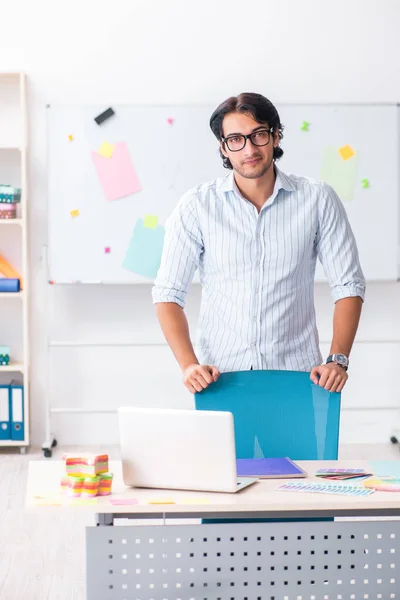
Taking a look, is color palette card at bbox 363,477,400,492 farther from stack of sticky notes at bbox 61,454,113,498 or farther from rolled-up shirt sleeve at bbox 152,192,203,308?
rolled-up shirt sleeve at bbox 152,192,203,308

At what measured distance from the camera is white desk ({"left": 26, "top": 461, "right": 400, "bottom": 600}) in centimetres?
182

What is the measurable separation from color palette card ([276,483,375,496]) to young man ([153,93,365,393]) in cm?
45

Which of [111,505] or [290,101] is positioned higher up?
[290,101]

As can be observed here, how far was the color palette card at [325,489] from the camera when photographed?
1902 millimetres

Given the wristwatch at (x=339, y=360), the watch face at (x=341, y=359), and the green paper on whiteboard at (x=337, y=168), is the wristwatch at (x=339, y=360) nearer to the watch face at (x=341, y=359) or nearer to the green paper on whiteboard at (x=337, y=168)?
the watch face at (x=341, y=359)

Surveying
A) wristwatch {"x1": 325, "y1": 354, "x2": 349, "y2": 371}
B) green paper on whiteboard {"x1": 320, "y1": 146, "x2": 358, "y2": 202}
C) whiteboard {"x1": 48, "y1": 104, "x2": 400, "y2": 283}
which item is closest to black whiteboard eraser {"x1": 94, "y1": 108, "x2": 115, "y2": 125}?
whiteboard {"x1": 48, "y1": 104, "x2": 400, "y2": 283}

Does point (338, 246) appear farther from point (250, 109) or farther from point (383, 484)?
point (383, 484)

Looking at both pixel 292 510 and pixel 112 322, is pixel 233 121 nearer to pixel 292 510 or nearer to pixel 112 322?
pixel 292 510

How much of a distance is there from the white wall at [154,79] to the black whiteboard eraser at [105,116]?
0.17 m

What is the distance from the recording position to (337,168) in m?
4.79

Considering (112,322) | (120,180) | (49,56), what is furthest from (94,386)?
(49,56)

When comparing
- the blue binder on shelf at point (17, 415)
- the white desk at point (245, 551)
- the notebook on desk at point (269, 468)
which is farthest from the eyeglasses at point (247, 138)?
the blue binder on shelf at point (17, 415)

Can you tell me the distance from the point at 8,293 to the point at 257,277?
8.53ft

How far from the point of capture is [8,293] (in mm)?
4730
